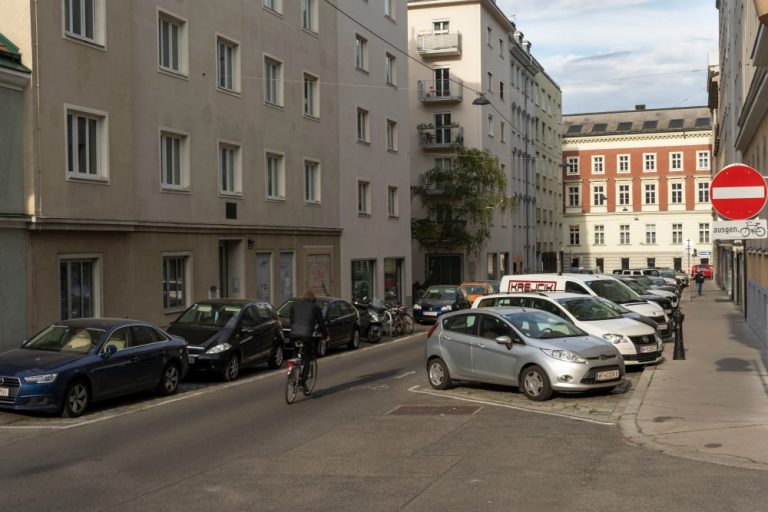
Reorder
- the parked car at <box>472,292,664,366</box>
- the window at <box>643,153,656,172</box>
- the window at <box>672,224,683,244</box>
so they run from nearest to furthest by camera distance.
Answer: the parked car at <box>472,292,664,366</box> → the window at <box>672,224,683,244</box> → the window at <box>643,153,656,172</box>

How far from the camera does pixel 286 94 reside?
1215 inches

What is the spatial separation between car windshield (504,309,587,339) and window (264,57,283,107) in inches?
655

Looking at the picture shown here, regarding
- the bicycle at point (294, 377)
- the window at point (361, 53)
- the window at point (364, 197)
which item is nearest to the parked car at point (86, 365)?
the bicycle at point (294, 377)

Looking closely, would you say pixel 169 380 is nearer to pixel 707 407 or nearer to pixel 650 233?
pixel 707 407

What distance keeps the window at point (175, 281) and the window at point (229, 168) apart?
124 inches

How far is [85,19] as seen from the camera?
2080 cm

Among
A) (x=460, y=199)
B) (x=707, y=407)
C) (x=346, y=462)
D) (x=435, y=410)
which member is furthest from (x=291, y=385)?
(x=460, y=199)

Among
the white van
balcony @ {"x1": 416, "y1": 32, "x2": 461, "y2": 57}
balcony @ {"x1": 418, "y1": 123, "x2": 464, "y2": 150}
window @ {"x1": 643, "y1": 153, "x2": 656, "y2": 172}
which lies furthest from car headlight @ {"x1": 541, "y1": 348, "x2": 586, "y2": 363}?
window @ {"x1": 643, "y1": 153, "x2": 656, "y2": 172}

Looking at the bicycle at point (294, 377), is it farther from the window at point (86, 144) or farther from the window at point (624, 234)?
the window at point (624, 234)

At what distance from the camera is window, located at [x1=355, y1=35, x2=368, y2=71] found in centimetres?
3736

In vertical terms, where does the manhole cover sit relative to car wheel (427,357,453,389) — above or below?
below

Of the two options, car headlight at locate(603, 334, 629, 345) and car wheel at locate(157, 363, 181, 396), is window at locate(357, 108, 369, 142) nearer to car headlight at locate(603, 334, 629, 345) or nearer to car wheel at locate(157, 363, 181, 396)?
car headlight at locate(603, 334, 629, 345)

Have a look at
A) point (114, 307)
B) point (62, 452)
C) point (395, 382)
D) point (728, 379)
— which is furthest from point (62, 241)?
point (728, 379)

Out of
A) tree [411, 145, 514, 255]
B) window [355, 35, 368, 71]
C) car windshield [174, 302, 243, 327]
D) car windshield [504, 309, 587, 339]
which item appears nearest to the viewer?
car windshield [504, 309, 587, 339]
